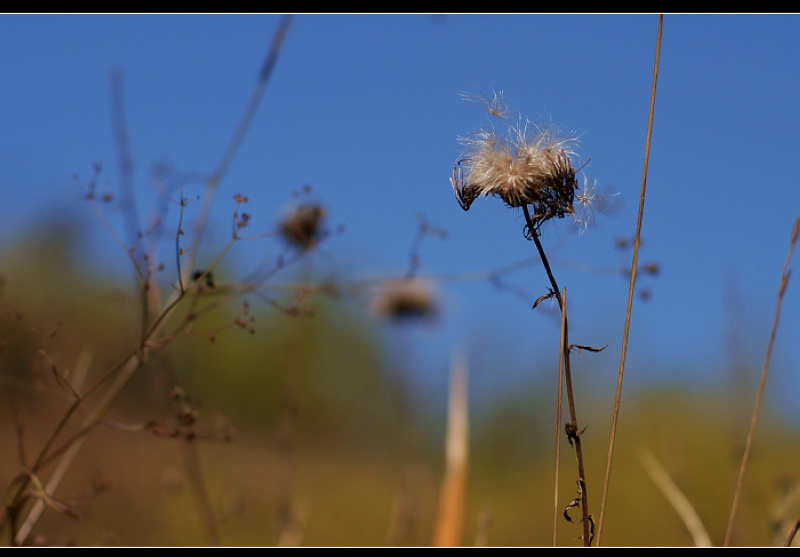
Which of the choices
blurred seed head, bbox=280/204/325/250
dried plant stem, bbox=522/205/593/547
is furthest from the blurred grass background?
dried plant stem, bbox=522/205/593/547

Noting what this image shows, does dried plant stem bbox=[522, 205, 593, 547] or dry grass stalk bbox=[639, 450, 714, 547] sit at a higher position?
dried plant stem bbox=[522, 205, 593, 547]

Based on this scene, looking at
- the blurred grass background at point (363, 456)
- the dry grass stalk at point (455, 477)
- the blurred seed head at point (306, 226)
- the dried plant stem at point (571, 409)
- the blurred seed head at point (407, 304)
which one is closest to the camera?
the dried plant stem at point (571, 409)

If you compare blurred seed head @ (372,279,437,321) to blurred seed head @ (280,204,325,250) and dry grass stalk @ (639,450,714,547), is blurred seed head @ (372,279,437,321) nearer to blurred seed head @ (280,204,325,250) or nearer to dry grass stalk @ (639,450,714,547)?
blurred seed head @ (280,204,325,250)

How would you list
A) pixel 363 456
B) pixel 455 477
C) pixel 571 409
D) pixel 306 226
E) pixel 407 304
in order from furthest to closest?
1. pixel 363 456
2. pixel 407 304
3. pixel 306 226
4. pixel 455 477
5. pixel 571 409

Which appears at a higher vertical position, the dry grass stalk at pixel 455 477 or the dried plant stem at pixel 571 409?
the dried plant stem at pixel 571 409

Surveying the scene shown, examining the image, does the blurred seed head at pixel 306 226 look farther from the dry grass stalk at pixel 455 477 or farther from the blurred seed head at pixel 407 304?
the blurred seed head at pixel 407 304

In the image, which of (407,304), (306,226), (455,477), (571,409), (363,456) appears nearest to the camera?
(571,409)

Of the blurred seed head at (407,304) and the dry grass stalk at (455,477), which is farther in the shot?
the blurred seed head at (407,304)

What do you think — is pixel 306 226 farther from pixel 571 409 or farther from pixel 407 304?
pixel 407 304

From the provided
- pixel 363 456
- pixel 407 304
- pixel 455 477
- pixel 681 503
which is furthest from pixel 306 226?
pixel 363 456

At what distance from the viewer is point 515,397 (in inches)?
488

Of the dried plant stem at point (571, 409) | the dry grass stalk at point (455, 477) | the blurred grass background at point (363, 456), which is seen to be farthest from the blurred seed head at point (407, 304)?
the dried plant stem at point (571, 409)

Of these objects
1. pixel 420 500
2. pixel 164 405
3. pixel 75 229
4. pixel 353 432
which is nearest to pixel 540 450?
pixel 353 432

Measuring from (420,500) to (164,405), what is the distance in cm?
240
